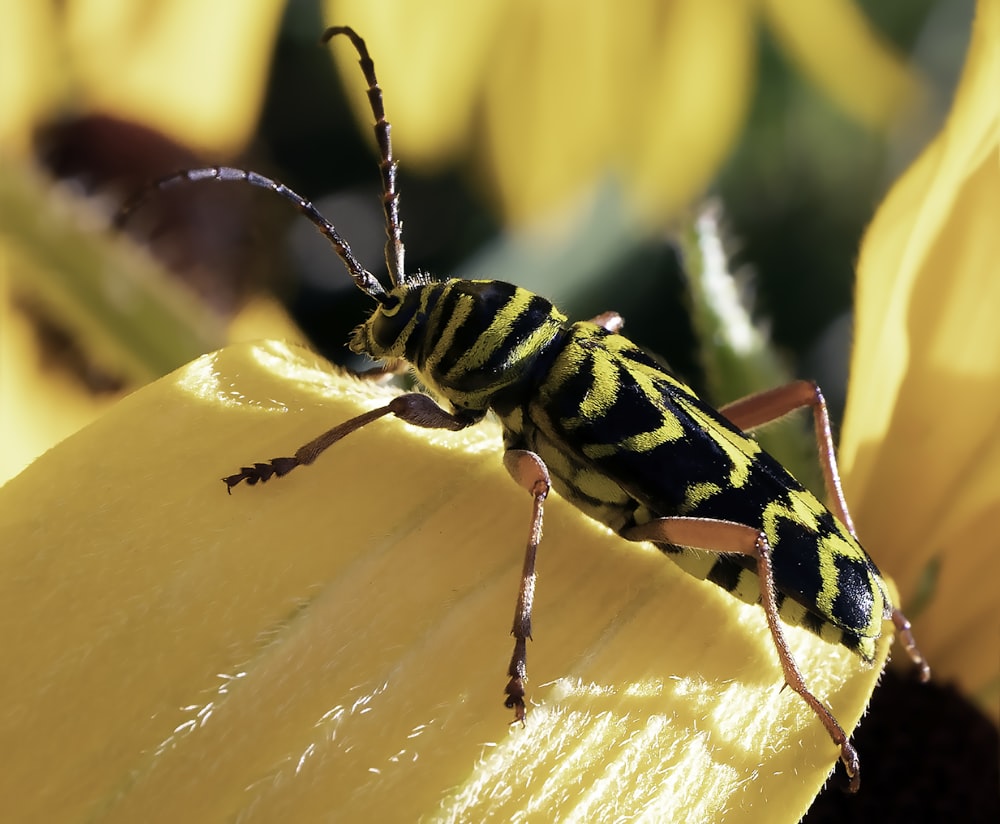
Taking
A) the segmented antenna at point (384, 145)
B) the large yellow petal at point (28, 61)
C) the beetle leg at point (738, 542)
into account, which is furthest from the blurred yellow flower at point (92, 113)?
the beetle leg at point (738, 542)

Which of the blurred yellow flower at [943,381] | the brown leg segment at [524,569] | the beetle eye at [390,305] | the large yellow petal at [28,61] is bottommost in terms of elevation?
the blurred yellow flower at [943,381]

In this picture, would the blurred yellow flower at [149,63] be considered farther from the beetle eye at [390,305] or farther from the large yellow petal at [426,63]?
the beetle eye at [390,305]

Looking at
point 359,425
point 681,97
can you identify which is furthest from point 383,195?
point 681,97

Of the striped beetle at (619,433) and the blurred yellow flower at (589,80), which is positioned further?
the blurred yellow flower at (589,80)

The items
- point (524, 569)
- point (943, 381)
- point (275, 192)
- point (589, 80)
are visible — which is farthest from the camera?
point (589, 80)

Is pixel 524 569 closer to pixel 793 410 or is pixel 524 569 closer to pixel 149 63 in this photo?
pixel 793 410

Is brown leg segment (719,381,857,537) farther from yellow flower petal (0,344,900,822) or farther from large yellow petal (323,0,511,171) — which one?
large yellow petal (323,0,511,171)

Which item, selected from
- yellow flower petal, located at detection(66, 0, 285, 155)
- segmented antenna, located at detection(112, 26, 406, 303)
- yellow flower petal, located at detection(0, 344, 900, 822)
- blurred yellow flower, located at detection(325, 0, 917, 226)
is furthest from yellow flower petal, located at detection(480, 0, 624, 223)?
yellow flower petal, located at detection(0, 344, 900, 822)

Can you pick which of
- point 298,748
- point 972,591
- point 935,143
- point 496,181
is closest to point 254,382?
point 298,748
